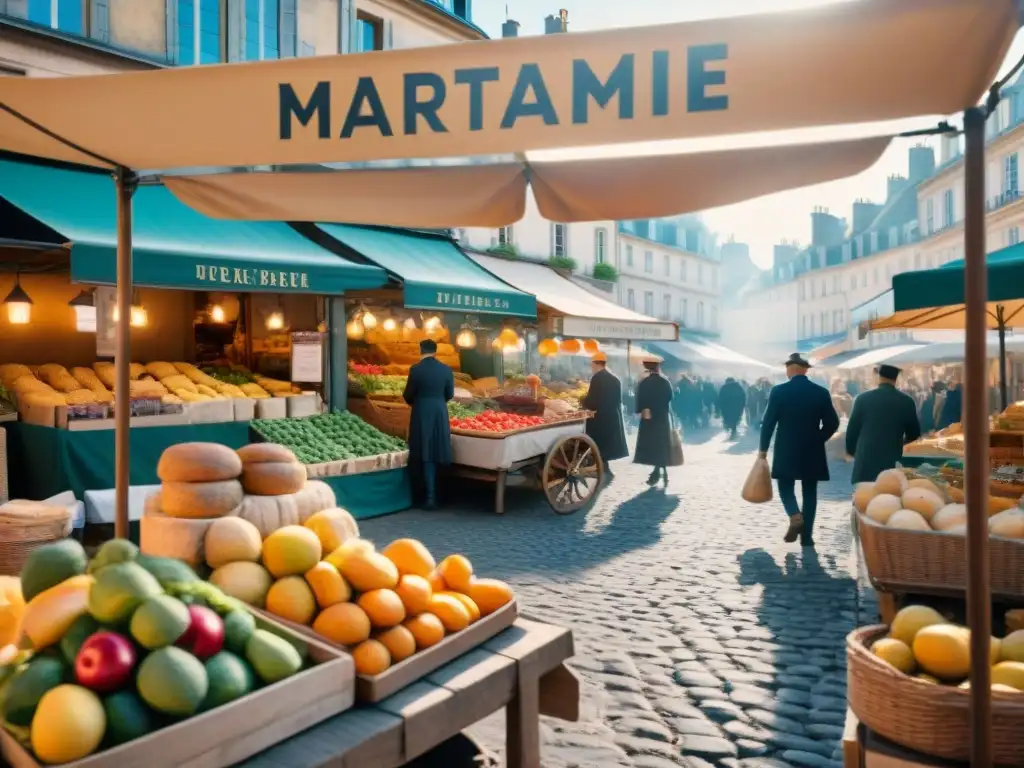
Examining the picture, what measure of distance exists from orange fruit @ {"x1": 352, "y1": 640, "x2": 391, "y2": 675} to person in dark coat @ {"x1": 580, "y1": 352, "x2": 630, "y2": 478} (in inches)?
383

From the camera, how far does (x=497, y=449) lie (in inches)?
391

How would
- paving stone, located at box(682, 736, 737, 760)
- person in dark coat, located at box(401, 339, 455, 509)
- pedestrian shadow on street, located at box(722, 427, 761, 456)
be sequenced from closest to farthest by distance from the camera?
1. paving stone, located at box(682, 736, 737, 760)
2. person in dark coat, located at box(401, 339, 455, 509)
3. pedestrian shadow on street, located at box(722, 427, 761, 456)

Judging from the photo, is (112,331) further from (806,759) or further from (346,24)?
(346,24)

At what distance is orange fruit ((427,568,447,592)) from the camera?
3283 mm

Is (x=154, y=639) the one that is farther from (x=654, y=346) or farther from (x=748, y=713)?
(x=654, y=346)

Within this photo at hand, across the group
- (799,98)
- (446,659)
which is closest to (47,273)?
(446,659)

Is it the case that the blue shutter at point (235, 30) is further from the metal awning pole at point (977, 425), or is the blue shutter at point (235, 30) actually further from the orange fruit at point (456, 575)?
the metal awning pole at point (977, 425)

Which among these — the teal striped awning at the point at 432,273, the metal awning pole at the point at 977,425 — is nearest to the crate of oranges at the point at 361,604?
the metal awning pole at the point at 977,425

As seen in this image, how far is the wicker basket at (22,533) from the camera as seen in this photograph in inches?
223

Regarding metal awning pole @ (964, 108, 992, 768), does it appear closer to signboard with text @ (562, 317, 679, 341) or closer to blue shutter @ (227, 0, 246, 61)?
signboard with text @ (562, 317, 679, 341)

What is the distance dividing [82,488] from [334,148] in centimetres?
620

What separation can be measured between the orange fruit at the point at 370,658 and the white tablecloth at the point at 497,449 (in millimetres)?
7241

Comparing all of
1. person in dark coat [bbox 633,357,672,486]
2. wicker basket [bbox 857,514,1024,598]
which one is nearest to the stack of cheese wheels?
wicker basket [bbox 857,514,1024,598]

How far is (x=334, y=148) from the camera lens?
2832 mm
